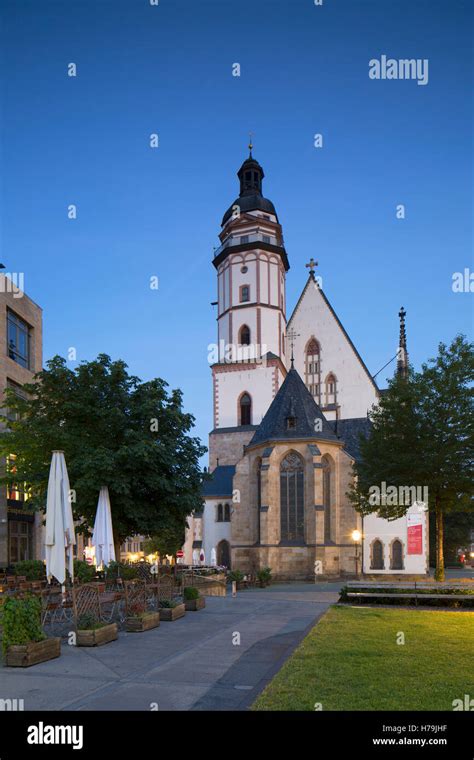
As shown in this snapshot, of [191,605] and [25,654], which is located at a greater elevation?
[25,654]

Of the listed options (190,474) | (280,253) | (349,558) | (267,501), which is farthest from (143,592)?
(280,253)

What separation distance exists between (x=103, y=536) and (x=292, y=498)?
21.0m

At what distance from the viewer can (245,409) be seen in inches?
2111

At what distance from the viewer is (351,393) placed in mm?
53531

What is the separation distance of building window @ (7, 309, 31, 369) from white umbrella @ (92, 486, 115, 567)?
19.2m

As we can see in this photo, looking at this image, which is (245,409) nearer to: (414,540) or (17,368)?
(414,540)

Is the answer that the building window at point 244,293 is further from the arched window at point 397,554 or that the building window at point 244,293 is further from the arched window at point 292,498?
the arched window at point 397,554

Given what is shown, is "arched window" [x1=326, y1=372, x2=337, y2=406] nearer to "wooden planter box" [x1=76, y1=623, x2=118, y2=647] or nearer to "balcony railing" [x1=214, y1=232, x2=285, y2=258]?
"balcony railing" [x1=214, y1=232, x2=285, y2=258]

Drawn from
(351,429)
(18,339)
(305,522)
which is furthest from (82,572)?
(351,429)

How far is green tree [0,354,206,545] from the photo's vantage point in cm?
2338

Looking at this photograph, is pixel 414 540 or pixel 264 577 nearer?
pixel 264 577

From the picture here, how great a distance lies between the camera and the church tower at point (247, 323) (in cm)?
5300
